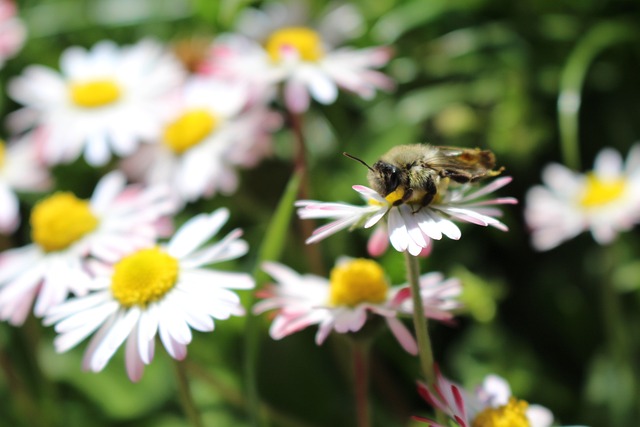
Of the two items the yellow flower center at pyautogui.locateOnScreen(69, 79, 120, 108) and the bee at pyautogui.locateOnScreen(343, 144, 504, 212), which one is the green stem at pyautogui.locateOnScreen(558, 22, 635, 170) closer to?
the bee at pyautogui.locateOnScreen(343, 144, 504, 212)

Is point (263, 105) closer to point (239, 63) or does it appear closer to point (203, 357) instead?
point (239, 63)

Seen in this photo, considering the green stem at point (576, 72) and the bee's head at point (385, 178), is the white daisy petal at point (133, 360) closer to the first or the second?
the bee's head at point (385, 178)

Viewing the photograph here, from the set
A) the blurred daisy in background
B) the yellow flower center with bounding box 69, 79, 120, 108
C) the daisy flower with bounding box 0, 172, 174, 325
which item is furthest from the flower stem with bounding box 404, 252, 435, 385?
the blurred daisy in background

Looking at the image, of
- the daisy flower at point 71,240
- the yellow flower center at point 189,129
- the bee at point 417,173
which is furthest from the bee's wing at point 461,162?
the yellow flower center at point 189,129

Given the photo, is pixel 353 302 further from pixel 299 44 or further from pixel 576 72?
pixel 576 72

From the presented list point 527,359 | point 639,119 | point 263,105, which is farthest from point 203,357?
point 639,119

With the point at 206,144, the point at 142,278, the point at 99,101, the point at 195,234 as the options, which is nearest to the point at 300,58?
the point at 206,144

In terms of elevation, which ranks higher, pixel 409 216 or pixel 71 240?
pixel 409 216
